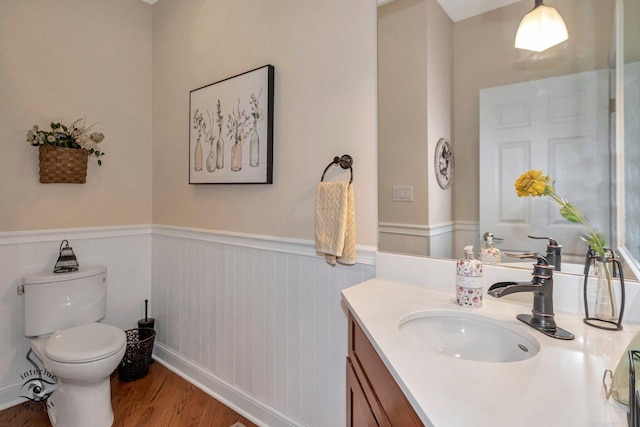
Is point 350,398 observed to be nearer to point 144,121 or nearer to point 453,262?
point 453,262

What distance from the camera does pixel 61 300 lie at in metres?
1.99

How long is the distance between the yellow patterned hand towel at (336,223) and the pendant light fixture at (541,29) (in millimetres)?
789

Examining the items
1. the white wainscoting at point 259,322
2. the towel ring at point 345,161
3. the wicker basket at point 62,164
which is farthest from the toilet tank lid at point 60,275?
the towel ring at point 345,161

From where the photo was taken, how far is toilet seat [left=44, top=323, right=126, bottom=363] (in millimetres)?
1633

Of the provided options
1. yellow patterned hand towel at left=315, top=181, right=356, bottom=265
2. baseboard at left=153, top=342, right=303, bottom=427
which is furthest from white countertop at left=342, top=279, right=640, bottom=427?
baseboard at left=153, top=342, right=303, bottom=427

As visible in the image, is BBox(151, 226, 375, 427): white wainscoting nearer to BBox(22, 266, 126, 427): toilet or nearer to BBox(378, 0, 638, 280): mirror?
BBox(378, 0, 638, 280): mirror

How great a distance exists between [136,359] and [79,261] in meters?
0.75

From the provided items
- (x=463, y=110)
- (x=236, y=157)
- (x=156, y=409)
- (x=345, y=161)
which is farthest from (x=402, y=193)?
(x=156, y=409)

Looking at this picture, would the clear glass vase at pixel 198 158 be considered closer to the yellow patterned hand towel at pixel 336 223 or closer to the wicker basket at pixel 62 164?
the wicker basket at pixel 62 164

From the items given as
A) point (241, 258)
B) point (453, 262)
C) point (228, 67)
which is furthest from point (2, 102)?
point (453, 262)

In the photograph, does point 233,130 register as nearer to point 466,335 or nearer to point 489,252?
point 489,252

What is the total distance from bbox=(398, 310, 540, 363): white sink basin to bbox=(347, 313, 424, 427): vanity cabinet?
0.44 ft

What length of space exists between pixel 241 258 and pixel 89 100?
1547mm

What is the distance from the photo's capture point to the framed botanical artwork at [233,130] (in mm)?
1790
